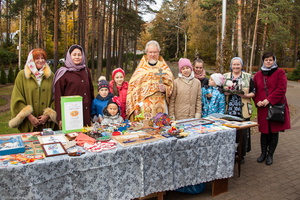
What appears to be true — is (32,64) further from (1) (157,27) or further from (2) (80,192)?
(1) (157,27)

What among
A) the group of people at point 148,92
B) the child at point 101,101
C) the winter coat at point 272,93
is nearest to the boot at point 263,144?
the group of people at point 148,92

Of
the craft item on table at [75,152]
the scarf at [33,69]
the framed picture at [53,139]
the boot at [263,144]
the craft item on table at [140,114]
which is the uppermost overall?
the scarf at [33,69]

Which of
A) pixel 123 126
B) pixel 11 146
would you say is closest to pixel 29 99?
pixel 11 146

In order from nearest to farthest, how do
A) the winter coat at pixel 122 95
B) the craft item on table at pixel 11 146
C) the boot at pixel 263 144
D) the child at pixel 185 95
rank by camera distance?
the craft item on table at pixel 11 146 → the child at pixel 185 95 → the winter coat at pixel 122 95 → the boot at pixel 263 144

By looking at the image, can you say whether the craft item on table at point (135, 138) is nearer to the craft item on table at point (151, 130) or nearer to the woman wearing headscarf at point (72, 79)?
the craft item on table at point (151, 130)

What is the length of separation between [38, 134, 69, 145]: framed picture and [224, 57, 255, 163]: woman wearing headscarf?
276 centimetres

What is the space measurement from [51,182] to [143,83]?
2244mm

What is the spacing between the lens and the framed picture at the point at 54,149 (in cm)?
248

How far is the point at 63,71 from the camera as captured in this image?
361 centimetres

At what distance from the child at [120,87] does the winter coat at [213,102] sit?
1.38 m

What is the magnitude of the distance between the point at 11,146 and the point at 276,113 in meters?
4.10

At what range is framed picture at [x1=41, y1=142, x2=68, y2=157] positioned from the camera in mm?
2479

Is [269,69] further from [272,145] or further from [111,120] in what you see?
[111,120]

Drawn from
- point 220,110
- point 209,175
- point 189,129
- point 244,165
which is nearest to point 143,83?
point 189,129
